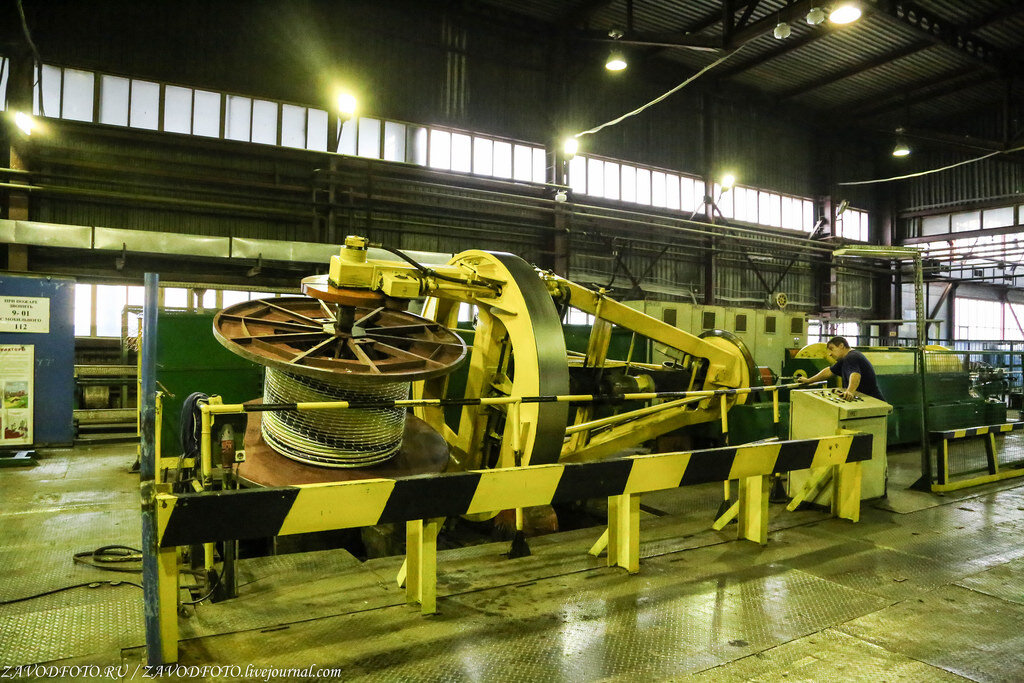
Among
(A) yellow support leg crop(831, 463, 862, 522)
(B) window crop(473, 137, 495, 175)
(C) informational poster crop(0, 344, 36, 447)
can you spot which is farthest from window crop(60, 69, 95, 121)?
(A) yellow support leg crop(831, 463, 862, 522)

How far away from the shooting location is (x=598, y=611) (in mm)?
3174

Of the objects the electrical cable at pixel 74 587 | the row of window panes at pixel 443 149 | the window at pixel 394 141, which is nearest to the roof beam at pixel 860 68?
the row of window panes at pixel 443 149

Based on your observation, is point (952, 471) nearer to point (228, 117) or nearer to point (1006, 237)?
point (228, 117)

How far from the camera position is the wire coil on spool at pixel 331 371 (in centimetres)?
374

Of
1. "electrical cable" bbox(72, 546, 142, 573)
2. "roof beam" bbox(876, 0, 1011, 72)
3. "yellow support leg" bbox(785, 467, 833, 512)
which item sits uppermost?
"roof beam" bbox(876, 0, 1011, 72)

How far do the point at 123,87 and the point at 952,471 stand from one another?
13.4 metres

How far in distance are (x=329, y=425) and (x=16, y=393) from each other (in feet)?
19.9

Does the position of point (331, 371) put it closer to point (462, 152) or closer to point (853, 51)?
point (462, 152)

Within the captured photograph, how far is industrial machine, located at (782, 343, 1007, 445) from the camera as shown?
8.28 meters

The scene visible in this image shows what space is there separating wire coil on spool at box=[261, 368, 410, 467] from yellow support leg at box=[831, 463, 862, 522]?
3518mm

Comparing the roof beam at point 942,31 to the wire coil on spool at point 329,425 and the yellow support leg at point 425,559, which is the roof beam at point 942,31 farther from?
the yellow support leg at point 425,559

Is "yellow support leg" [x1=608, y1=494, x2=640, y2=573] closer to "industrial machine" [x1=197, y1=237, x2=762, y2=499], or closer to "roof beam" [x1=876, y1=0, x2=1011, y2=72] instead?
"industrial machine" [x1=197, y1=237, x2=762, y2=499]

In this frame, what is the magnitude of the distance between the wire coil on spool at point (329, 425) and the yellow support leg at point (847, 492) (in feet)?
11.5

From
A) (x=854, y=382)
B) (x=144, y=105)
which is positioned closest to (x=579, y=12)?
(x=144, y=105)
